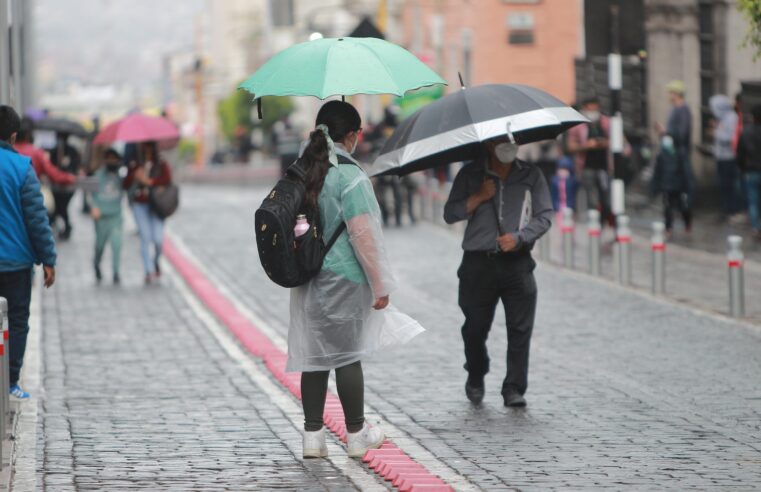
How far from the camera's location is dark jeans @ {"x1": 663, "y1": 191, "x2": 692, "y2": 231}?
2261 centimetres

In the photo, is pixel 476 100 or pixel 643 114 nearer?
pixel 476 100

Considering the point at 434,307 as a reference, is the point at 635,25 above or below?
above

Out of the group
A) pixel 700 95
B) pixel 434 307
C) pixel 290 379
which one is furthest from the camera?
pixel 700 95

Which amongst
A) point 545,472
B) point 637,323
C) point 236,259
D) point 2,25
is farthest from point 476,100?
point 236,259

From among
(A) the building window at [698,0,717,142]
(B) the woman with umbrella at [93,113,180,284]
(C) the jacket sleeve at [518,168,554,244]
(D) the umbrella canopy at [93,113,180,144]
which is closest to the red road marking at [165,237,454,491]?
(B) the woman with umbrella at [93,113,180,284]

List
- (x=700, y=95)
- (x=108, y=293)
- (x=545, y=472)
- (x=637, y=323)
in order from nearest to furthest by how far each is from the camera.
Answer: (x=545, y=472)
(x=637, y=323)
(x=108, y=293)
(x=700, y=95)

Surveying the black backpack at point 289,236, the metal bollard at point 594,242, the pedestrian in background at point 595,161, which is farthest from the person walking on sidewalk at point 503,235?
the pedestrian in background at point 595,161

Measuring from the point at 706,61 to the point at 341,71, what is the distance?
2129 cm

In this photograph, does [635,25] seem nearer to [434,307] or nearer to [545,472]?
[434,307]

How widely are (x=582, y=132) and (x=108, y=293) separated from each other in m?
7.26

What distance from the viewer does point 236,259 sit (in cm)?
2241

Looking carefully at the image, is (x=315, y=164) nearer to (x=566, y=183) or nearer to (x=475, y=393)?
(x=475, y=393)

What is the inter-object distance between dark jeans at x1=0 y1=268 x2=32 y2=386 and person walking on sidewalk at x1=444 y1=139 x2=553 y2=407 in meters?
2.42

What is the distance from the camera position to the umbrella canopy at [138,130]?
60.8 ft
